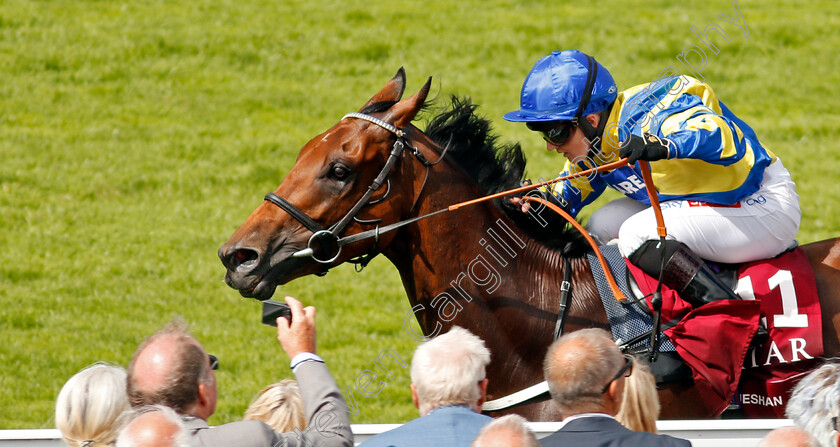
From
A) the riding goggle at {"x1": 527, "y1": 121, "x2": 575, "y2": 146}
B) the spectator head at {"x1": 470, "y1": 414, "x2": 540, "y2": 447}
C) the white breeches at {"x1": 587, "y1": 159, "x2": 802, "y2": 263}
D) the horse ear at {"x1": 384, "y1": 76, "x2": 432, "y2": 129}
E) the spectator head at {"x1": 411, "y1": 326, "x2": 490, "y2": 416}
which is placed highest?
the horse ear at {"x1": 384, "y1": 76, "x2": 432, "y2": 129}

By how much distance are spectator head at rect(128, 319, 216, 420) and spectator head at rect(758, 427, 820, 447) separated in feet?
4.53

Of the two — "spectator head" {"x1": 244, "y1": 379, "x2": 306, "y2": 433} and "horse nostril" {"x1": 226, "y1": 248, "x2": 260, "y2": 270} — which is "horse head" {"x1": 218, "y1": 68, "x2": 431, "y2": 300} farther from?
"spectator head" {"x1": 244, "y1": 379, "x2": 306, "y2": 433}

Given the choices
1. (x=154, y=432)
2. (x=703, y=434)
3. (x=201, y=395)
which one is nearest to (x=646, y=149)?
(x=703, y=434)

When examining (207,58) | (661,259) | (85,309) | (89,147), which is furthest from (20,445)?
(207,58)

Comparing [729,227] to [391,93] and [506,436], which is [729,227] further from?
[506,436]

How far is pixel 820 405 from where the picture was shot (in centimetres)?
252

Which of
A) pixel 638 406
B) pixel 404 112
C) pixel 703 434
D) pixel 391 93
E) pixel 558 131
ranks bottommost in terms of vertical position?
pixel 703 434

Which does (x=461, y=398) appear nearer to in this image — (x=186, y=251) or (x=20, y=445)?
(x=20, y=445)

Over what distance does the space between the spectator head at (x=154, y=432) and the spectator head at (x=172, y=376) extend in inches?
7.7

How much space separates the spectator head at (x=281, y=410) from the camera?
2.90 m

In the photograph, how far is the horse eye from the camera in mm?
3527

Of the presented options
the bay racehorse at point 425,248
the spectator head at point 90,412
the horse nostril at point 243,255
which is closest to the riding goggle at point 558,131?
the bay racehorse at point 425,248

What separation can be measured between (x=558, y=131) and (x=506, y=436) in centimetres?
185

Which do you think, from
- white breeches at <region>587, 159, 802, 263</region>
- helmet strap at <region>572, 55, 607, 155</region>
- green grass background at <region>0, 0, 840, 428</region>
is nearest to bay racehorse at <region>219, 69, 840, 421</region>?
white breeches at <region>587, 159, 802, 263</region>
